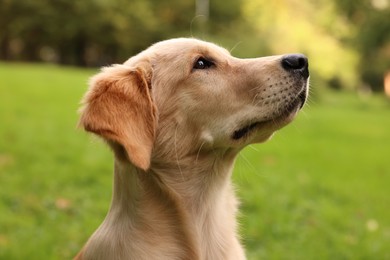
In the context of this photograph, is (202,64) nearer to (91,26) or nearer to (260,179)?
(260,179)

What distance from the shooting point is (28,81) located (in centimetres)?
1559

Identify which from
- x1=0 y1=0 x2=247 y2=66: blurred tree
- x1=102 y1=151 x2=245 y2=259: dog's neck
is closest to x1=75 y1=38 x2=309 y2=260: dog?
x1=102 y1=151 x2=245 y2=259: dog's neck

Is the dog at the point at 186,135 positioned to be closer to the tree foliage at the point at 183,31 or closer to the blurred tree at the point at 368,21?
the blurred tree at the point at 368,21

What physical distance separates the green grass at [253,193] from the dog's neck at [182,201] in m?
0.41

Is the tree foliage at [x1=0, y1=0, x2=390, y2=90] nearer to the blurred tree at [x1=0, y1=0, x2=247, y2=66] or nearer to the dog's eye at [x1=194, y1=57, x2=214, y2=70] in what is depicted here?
the blurred tree at [x1=0, y1=0, x2=247, y2=66]

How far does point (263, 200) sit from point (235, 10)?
34.1 metres

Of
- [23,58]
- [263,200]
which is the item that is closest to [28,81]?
[263,200]

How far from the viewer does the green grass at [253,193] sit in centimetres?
518

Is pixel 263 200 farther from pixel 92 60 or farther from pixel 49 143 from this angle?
pixel 92 60

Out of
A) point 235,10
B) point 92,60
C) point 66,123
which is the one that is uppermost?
point 66,123

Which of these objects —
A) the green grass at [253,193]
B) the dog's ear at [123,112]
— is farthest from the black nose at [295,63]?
the green grass at [253,193]

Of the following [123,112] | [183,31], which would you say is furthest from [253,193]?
[183,31]

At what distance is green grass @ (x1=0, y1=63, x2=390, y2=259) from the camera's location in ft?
17.0

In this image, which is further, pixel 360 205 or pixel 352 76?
pixel 352 76
